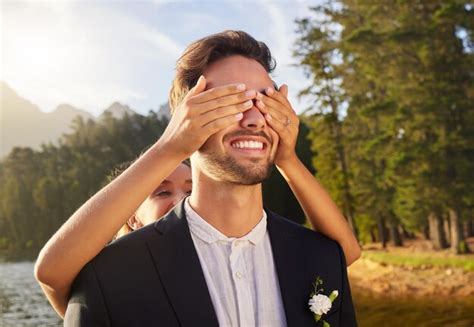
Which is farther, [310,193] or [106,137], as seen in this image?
[106,137]

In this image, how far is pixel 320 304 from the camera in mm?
2387

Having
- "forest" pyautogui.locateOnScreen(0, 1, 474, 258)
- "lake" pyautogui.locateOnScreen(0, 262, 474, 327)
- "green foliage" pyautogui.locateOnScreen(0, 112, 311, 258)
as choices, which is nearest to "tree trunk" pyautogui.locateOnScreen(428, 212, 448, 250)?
"forest" pyautogui.locateOnScreen(0, 1, 474, 258)

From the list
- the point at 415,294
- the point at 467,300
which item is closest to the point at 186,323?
the point at 467,300

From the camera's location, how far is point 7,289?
3400cm

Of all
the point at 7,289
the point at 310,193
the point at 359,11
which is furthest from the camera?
the point at 7,289

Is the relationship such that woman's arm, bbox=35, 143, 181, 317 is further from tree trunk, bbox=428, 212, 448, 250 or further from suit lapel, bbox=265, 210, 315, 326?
tree trunk, bbox=428, 212, 448, 250

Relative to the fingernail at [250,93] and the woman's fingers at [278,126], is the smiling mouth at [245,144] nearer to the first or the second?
the woman's fingers at [278,126]

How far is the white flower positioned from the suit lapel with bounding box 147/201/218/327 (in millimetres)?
440

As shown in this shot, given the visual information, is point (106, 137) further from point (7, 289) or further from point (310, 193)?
point (310, 193)

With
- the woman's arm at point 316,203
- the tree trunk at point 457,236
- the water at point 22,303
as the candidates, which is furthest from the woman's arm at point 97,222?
the tree trunk at point 457,236

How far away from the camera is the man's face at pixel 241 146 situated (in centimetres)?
231

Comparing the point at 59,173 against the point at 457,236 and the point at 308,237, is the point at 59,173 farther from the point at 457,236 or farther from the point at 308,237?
the point at 308,237

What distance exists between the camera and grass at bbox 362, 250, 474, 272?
72.9 feet

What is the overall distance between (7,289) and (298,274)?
35324 mm
